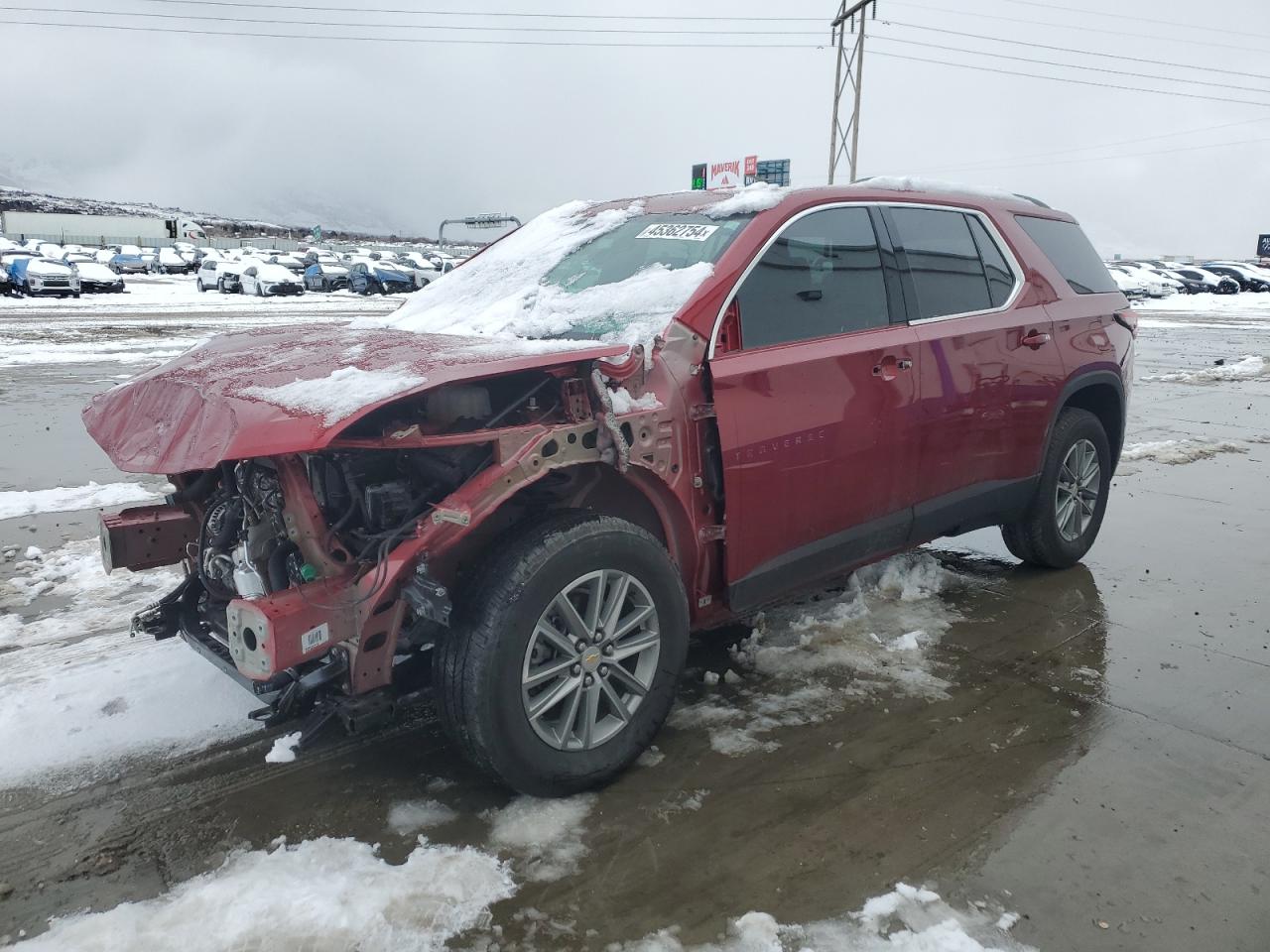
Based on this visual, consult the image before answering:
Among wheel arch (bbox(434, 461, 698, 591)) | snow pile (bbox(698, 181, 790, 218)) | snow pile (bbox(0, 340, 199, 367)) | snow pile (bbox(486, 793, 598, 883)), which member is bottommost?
snow pile (bbox(486, 793, 598, 883))

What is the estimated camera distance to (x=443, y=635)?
9.07 ft

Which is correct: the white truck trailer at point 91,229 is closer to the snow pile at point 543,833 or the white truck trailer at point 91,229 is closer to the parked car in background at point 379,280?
the parked car in background at point 379,280

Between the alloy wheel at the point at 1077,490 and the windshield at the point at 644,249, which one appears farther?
the alloy wheel at the point at 1077,490

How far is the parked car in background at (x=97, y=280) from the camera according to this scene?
102 feet

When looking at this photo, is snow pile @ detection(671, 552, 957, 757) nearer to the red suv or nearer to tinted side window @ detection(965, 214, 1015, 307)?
the red suv

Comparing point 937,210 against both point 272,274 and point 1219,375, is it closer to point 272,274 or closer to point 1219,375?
point 1219,375

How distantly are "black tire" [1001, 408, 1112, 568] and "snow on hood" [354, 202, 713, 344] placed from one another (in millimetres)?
2380

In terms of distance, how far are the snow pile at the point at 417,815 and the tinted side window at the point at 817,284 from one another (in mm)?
1814

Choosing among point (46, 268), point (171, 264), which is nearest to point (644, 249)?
point (46, 268)

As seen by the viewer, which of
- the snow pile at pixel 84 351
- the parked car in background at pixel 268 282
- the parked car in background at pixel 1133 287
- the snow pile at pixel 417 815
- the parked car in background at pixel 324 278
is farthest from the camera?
the parked car in background at pixel 1133 287

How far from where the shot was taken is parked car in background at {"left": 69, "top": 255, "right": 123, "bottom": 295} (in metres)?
31.0

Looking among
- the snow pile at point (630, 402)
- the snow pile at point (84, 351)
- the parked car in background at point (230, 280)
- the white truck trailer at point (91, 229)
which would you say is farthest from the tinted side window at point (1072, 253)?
the white truck trailer at point (91, 229)

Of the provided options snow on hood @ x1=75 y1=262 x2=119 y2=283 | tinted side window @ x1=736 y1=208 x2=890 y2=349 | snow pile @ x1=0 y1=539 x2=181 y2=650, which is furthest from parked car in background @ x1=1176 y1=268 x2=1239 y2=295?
snow pile @ x1=0 y1=539 x2=181 y2=650

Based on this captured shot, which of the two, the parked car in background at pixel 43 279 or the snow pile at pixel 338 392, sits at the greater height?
the snow pile at pixel 338 392
